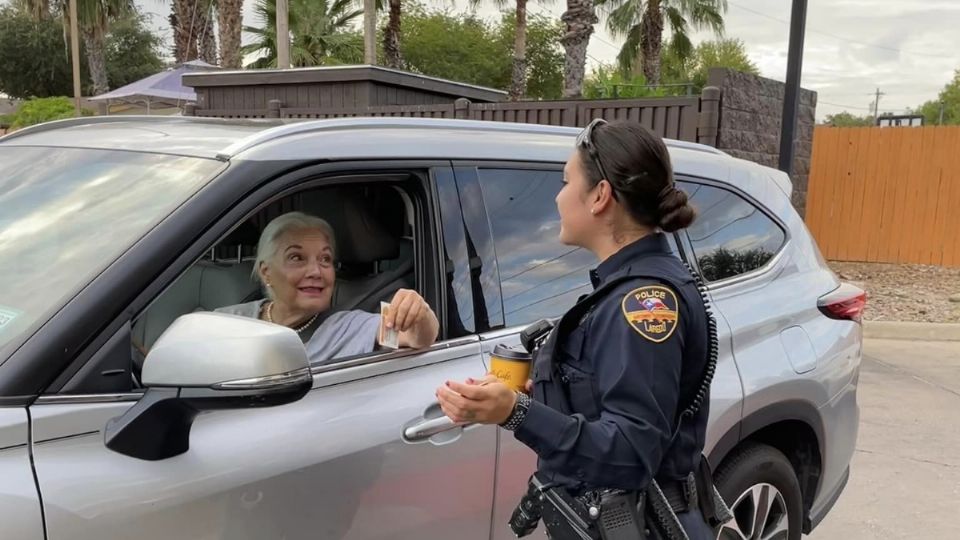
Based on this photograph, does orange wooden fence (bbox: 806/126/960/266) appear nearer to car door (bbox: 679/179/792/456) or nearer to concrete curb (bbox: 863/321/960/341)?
concrete curb (bbox: 863/321/960/341)

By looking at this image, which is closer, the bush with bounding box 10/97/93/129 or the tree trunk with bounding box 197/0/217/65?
the bush with bounding box 10/97/93/129

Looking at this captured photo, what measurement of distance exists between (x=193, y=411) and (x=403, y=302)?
0.62 m

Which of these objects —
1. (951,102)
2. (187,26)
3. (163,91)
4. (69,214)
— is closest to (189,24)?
(187,26)

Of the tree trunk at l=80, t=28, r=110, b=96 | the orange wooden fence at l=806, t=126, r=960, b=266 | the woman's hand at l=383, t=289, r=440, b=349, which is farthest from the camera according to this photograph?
the tree trunk at l=80, t=28, r=110, b=96

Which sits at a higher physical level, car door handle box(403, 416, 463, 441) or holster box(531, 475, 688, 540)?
car door handle box(403, 416, 463, 441)

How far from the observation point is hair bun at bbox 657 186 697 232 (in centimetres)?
161

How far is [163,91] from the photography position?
1683 centimetres

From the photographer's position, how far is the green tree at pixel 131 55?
4247 centimetres

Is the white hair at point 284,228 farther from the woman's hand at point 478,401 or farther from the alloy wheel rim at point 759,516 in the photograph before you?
the alloy wheel rim at point 759,516

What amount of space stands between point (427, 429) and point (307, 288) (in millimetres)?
617

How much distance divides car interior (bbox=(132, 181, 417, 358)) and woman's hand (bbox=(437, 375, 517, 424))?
2.78ft

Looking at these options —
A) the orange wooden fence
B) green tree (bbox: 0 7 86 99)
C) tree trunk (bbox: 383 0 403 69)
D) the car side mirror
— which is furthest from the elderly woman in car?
green tree (bbox: 0 7 86 99)

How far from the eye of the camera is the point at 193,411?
1447 millimetres

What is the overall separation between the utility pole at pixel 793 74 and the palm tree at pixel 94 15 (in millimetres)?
25955
